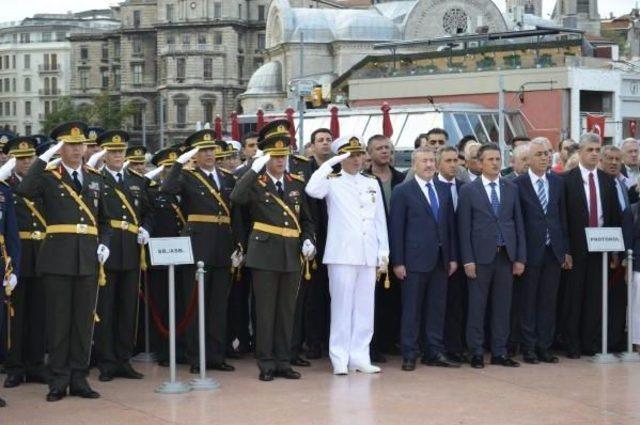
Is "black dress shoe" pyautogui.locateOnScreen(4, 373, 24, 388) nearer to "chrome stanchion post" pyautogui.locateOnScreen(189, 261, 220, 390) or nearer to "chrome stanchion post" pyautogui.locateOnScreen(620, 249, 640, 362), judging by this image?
"chrome stanchion post" pyautogui.locateOnScreen(189, 261, 220, 390)

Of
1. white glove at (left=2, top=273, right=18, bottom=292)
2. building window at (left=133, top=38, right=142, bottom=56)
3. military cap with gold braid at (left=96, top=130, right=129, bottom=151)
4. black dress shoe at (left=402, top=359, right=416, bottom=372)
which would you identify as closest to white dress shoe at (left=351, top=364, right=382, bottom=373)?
black dress shoe at (left=402, top=359, right=416, bottom=372)

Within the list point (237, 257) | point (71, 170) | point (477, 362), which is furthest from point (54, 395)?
point (477, 362)

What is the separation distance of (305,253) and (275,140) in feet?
3.27

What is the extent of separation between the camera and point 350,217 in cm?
1128

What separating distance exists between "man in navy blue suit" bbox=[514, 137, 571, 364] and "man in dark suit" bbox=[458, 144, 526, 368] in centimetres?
23

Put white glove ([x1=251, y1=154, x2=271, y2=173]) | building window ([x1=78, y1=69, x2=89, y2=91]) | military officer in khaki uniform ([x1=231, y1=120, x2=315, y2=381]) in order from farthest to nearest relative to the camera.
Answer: building window ([x1=78, y1=69, x2=89, y2=91]) < military officer in khaki uniform ([x1=231, y1=120, x2=315, y2=381]) < white glove ([x1=251, y1=154, x2=271, y2=173])

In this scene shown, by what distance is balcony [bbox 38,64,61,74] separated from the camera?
140438 millimetres

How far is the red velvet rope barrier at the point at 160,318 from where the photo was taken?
11.4 meters

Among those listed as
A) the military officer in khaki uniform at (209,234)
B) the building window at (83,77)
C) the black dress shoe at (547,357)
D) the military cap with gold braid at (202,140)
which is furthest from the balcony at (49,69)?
the black dress shoe at (547,357)

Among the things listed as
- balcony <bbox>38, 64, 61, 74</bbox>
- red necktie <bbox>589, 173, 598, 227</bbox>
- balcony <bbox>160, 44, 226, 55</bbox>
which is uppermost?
balcony <bbox>160, 44, 226, 55</bbox>

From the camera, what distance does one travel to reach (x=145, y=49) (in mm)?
125938

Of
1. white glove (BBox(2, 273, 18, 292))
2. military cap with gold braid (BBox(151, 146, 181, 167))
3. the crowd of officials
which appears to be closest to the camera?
white glove (BBox(2, 273, 18, 292))

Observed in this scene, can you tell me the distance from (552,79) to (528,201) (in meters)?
35.6

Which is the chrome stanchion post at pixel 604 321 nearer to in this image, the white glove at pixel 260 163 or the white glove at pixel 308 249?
the white glove at pixel 308 249
